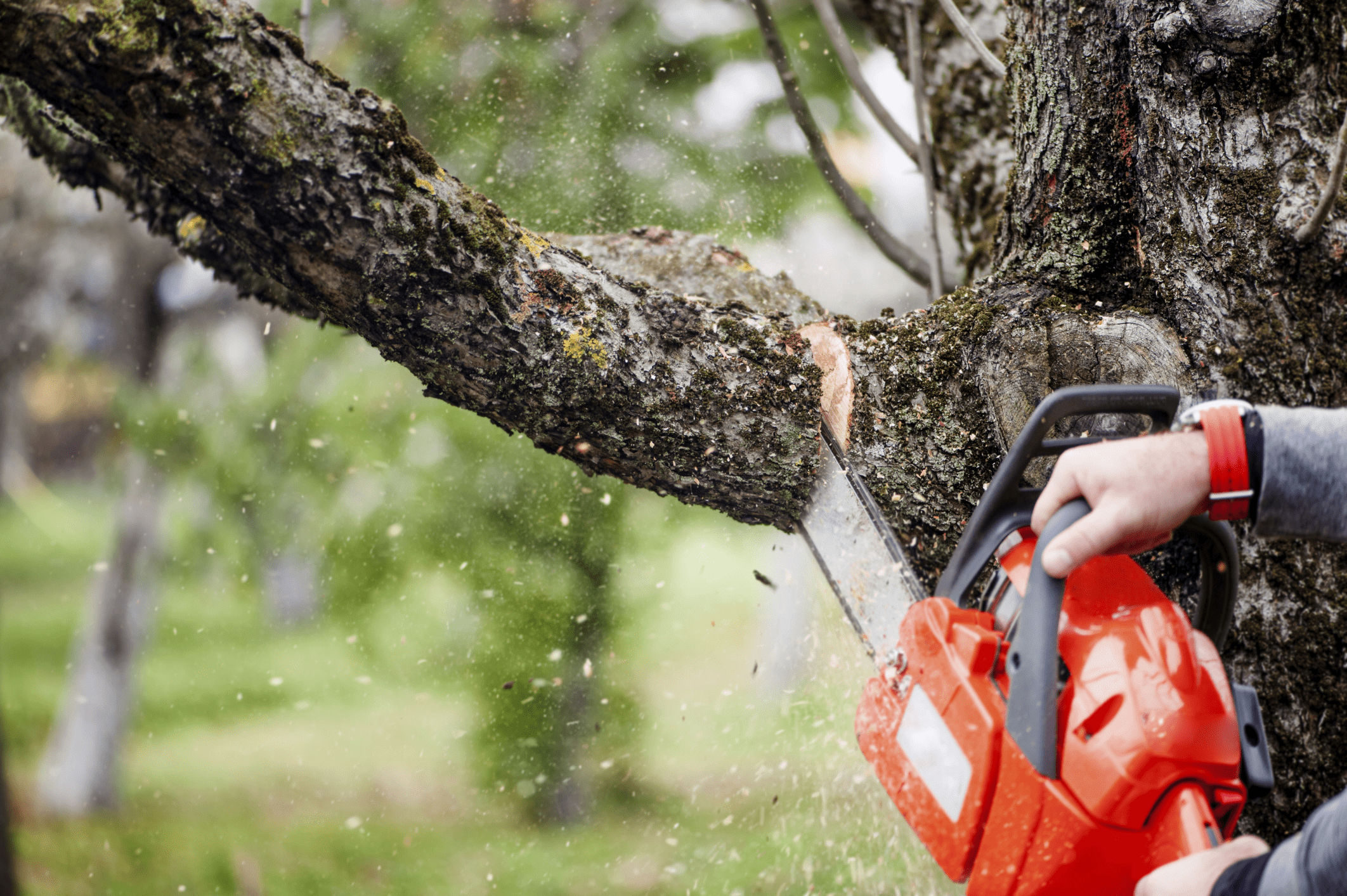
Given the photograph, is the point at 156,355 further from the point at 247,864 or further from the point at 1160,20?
the point at 1160,20

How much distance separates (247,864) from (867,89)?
6.56 meters

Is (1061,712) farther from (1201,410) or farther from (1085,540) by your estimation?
(1201,410)

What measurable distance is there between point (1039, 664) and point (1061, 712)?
72 mm

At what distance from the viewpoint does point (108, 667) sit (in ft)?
21.5

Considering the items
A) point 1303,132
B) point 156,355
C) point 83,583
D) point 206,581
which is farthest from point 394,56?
point 83,583

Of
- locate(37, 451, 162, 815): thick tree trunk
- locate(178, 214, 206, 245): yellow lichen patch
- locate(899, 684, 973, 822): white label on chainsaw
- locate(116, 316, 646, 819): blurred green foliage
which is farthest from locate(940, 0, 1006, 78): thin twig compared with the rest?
locate(37, 451, 162, 815): thick tree trunk

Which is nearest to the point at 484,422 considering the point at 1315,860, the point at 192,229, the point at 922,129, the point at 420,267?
the point at 192,229

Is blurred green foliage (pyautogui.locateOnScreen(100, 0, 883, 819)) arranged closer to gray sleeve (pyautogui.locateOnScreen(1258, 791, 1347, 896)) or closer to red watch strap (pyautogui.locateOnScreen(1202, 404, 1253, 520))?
red watch strap (pyautogui.locateOnScreen(1202, 404, 1253, 520))

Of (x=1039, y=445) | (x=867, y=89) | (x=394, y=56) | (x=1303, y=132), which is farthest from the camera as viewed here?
(x=394, y=56)

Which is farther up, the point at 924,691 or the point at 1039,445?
the point at 1039,445

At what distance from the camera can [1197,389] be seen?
1.24m

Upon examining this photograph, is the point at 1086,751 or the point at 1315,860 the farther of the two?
the point at 1086,751

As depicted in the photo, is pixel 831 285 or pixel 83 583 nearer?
pixel 831 285

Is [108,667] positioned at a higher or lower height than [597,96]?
lower
